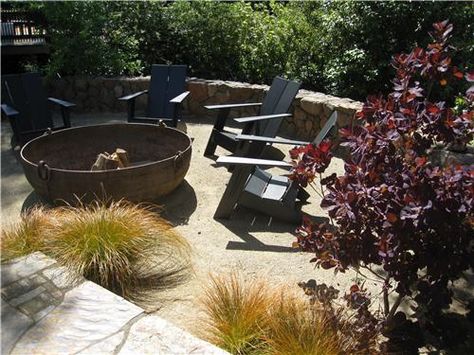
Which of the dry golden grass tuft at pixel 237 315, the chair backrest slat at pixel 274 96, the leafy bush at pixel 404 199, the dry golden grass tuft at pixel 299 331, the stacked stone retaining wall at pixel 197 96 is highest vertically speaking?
the leafy bush at pixel 404 199

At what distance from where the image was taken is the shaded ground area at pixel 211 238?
273cm

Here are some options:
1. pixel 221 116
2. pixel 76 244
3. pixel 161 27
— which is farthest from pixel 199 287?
pixel 161 27

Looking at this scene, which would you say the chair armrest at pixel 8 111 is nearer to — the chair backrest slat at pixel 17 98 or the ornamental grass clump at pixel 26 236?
the chair backrest slat at pixel 17 98

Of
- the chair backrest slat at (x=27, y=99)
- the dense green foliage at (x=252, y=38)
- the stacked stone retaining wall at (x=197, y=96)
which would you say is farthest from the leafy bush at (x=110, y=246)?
the dense green foliage at (x=252, y=38)

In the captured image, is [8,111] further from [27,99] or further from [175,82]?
[175,82]

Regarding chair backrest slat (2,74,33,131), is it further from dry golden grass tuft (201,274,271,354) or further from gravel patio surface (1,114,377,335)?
dry golden grass tuft (201,274,271,354)

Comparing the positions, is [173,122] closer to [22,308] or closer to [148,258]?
[148,258]

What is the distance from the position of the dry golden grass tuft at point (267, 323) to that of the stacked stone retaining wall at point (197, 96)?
343 cm

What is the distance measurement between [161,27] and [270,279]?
5704 millimetres

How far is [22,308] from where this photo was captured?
231 cm

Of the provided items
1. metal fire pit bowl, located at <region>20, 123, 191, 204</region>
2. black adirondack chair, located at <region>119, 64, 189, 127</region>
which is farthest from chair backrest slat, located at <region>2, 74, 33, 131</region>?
black adirondack chair, located at <region>119, 64, 189, 127</region>

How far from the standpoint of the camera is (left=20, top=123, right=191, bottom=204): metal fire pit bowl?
137 inches

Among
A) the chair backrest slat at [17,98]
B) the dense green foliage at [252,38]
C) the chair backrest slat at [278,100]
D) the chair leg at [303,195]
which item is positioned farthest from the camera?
the dense green foliage at [252,38]

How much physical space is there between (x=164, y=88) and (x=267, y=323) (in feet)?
12.8
